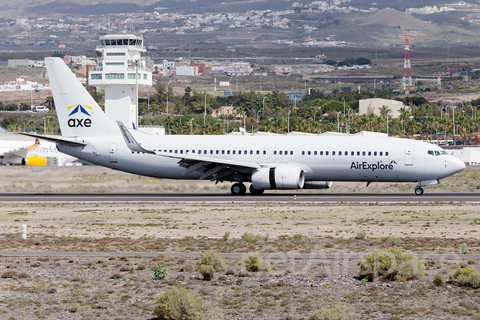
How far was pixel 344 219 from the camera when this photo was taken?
98.0 feet

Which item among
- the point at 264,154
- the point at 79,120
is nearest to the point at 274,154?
the point at 264,154

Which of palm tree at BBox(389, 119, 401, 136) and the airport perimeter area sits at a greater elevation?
palm tree at BBox(389, 119, 401, 136)

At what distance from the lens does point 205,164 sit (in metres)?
42.2

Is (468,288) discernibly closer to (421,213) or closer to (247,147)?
(421,213)

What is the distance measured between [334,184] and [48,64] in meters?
24.9

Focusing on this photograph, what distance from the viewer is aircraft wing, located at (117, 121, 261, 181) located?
134ft

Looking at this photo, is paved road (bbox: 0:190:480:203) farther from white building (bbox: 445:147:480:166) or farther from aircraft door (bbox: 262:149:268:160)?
white building (bbox: 445:147:480:166)

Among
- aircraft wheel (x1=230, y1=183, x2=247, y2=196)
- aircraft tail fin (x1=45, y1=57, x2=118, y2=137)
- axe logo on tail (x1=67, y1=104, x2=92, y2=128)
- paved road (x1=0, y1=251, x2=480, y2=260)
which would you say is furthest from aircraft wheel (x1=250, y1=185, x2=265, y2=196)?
paved road (x1=0, y1=251, x2=480, y2=260)

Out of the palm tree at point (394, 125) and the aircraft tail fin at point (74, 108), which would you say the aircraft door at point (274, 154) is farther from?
the palm tree at point (394, 125)

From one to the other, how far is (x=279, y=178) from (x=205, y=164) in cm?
513

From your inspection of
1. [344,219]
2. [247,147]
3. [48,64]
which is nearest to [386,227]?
[344,219]

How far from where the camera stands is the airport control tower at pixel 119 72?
4203 inches

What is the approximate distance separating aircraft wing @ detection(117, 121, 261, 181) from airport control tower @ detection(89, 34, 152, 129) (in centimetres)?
6430

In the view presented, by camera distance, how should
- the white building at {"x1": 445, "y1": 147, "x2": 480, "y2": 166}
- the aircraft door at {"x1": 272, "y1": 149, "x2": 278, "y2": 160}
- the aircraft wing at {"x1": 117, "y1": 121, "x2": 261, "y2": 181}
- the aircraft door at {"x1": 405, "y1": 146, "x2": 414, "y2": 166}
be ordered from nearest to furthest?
the aircraft wing at {"x1": 117, "y1": 121, "x2": 261, "y2": 181} < the aircraft door at {"x1": 405, "y1": 146, "x2": 414, "y2": 166} < the aircraft door at {"x1": 272, "y1": 149, "x2": 278, "y2": 160} < the white building at {"x1": 445, "y1": 147, "x2": 480, "y2": 166}
